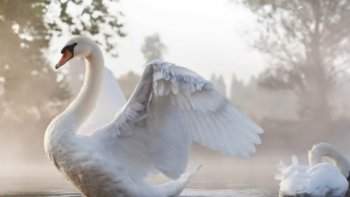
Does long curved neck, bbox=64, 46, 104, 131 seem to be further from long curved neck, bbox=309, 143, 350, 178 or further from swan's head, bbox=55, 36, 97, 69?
long curved neck, bbox=309, 143, 350, 178

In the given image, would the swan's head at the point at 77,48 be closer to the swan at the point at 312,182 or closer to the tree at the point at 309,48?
the swan at the point at 312,182

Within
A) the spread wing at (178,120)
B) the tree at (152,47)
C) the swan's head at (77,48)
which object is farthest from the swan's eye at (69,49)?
the tree at (152,47)

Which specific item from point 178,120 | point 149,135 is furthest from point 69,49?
point 178,120

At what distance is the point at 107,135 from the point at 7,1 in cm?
815

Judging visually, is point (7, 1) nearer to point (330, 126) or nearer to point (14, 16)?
point (14, 16)

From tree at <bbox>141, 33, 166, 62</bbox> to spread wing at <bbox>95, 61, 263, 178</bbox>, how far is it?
31784 mm

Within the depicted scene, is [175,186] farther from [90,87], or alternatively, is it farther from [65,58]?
[65,58]

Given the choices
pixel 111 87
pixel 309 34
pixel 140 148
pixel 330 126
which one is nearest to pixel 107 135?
pixel 140 148

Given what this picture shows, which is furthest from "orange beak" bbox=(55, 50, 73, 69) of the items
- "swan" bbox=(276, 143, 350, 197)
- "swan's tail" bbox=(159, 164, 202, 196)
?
"swan" bbox=(276, 143, 350, 197)

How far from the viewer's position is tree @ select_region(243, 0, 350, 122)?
23703 mm

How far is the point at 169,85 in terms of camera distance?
218 inches

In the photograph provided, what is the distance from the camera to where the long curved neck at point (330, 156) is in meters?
9.41

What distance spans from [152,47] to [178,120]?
108 ft

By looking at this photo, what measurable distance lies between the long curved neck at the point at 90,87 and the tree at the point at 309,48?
17.2 metres
